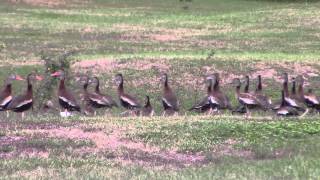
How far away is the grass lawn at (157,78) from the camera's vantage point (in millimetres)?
9945

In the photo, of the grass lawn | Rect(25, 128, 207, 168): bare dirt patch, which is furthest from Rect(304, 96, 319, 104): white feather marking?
Rect(25, 128, 207, 168): bare dirt patch

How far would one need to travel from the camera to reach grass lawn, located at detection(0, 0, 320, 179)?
9945 millimetres

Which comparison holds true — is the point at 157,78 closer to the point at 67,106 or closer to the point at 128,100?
the point at 128,100

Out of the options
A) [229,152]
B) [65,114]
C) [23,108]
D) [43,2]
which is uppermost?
[229,152]

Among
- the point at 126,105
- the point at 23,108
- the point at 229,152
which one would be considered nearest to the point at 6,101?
the point at 23,108

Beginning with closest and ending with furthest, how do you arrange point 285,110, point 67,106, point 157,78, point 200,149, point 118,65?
point 200,149
point 285,110
point 67,106
point 157,78
point 118,65

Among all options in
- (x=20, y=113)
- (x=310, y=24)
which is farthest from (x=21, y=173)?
(x=310, y=24)

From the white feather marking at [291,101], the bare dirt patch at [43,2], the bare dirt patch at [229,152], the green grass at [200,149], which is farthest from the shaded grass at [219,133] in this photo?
the bare dirt patch at [43,2]

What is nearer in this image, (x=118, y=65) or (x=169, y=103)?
(x=169, y=103)

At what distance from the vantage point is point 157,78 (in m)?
22.0

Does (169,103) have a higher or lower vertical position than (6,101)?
lower

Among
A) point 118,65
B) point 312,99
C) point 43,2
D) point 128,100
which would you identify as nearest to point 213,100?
point 128,100

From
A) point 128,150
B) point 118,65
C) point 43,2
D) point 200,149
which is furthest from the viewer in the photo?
point 43,2

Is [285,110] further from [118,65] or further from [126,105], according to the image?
[118,65]
